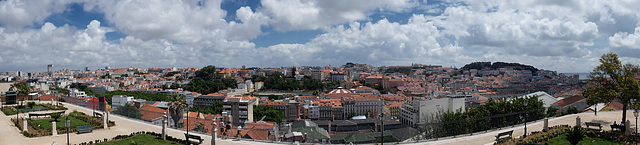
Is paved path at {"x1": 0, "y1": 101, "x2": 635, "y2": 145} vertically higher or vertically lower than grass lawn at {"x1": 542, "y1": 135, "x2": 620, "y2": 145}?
lower

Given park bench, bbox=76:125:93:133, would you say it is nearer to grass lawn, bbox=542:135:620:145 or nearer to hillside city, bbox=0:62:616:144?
hillside city, bbox=0:62:616:144

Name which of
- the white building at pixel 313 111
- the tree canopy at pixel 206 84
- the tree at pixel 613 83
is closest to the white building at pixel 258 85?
the tree canopy at pixel 206 84

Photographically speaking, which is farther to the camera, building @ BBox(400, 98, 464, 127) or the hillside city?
building @ BBox(400, 98, 464, 127)

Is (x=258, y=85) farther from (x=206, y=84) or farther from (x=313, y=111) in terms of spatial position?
(x=313, y=111)

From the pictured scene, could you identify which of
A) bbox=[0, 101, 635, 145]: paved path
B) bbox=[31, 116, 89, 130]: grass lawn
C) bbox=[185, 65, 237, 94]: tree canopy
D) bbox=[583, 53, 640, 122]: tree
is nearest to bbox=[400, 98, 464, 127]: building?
bbox=[0, 101, 635, 145]: paved path

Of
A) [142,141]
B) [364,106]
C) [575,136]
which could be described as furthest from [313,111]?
[575,136]

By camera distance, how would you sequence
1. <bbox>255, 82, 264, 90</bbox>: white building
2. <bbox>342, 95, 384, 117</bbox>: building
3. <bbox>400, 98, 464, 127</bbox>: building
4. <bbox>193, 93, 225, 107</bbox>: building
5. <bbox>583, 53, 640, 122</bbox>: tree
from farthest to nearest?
1. <bbox>255, 82, 264, 90</bbox>: white building
2. <bbox>193, 93, 225, 107</bbox>: building
3. <bbox>342, 95, 384, 117</bbox>: building
4. <bbox>400, 98, 464, 127</bbox>: building
5. <bbox>583, 53, 640, 122</bbox>: tree

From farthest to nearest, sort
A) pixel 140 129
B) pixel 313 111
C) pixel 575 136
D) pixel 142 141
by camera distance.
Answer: pixel 313 111
pixel 140 129
pixel 142 141
pixel 575 136

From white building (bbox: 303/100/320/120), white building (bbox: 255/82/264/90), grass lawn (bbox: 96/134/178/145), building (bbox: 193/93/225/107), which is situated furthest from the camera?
white building (bbox: 255/82/264/90)

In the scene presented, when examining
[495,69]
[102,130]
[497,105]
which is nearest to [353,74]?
[495,69]
